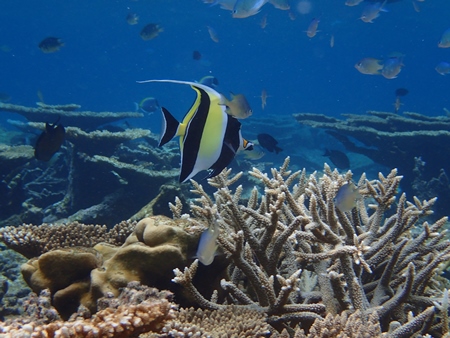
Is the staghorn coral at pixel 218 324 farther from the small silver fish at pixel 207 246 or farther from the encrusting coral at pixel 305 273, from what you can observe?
the small silver fish at pixel 207 246

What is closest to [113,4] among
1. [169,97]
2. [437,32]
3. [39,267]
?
[169,97]

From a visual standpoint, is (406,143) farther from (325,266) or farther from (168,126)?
(168,126)

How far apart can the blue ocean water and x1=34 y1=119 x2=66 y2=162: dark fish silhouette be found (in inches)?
940

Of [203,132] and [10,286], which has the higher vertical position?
[203,132]

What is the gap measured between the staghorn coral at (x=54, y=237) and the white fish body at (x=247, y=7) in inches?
220

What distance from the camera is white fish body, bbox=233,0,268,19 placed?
6.84 meters

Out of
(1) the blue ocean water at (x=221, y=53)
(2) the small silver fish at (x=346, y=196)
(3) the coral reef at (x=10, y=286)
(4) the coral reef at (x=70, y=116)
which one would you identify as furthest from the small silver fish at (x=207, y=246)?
(1) the blue ocean water at (x=221, y=53)

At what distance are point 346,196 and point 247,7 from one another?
574cm

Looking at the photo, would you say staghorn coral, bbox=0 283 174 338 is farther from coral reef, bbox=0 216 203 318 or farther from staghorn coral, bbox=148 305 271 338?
coral reef, bbox=0 216 203 318

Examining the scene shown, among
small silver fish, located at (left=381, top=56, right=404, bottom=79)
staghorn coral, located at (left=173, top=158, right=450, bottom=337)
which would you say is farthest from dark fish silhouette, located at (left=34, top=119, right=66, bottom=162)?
small silver fish, located at (left=381, top=56, right=404, bottom=79)

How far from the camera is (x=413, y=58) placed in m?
98.6

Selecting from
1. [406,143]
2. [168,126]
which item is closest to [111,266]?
[168,126]

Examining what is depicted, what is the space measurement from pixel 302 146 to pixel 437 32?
64458 mm

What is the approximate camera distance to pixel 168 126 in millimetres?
1441
